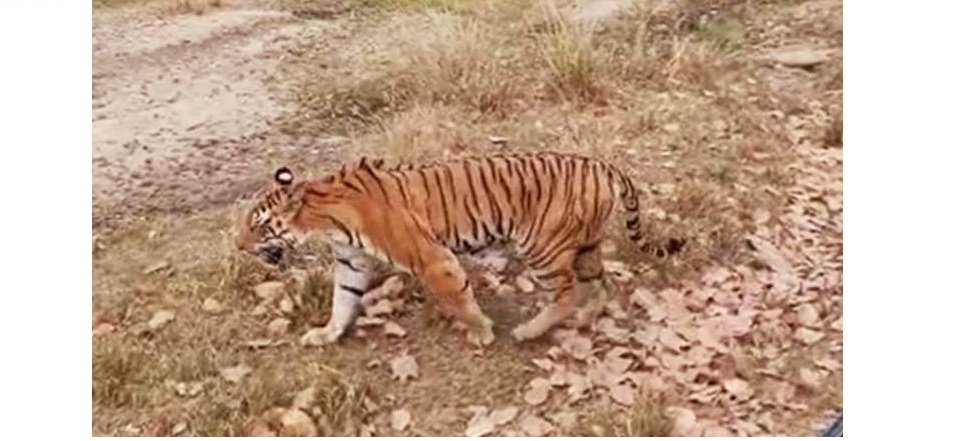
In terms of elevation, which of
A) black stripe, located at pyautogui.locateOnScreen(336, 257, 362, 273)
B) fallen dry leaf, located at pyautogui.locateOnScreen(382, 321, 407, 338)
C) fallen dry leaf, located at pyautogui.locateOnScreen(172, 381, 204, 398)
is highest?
black stripe, located at pyautogui.locateOnScreen(336, 257, 362, 273)

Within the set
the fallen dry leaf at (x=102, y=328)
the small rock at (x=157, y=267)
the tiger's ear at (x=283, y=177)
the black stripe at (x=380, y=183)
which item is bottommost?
the fallen dry leaf at (x=102, y=328)

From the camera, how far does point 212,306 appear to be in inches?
62.6

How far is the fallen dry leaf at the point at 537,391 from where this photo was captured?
5.16 feet

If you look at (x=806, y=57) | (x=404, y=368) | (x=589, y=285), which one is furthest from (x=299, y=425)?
(x=806, y=57)

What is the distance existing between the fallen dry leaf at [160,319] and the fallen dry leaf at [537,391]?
40 centimetres

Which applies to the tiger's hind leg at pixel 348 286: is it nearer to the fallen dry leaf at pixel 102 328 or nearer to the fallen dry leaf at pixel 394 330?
the fallen dry leaf at pixel 394 330

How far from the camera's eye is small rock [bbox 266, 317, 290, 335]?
1.59 meters

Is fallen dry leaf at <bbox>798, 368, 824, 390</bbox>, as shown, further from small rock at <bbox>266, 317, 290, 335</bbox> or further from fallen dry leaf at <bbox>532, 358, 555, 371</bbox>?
small rock at <bbox>266, 317, 290, 335</bbox>

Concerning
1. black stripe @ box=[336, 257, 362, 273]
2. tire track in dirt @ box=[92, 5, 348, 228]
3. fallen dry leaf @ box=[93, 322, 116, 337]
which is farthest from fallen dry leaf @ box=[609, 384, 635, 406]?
fallen dry leaf @ box=[93, 322, 116, 337]

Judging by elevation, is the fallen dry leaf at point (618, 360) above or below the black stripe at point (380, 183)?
below

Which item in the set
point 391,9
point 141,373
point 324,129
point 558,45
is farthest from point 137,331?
point 558,45

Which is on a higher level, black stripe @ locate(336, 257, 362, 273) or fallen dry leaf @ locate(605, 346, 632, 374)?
black stripe @ locate(336, 257, 362, 273)

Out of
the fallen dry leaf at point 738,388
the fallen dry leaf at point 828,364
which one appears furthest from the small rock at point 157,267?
the fallen dry leaf at point 828,364

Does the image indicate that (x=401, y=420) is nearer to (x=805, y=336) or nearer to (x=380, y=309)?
(x=380, y=309)
